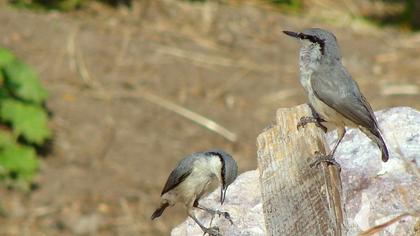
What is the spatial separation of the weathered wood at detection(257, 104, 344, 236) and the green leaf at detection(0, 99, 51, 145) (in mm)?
4478

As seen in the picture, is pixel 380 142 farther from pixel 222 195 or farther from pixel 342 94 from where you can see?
pixel 222 195

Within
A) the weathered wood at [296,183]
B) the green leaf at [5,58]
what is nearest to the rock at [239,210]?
the weathered wood at [296,183]

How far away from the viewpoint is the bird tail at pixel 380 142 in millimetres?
4551

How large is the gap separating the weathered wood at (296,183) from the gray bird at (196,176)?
0.54 meters

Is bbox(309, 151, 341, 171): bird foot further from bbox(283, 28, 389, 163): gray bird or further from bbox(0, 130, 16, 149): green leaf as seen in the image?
bbox(0, 130, 16, 149): green leaf

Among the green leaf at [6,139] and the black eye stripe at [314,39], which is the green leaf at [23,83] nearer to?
the green leaf at [6,139]

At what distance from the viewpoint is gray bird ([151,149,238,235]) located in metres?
4.89

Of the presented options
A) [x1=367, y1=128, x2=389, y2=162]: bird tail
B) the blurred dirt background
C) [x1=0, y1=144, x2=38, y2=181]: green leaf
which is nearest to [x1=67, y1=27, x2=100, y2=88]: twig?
the blurred dirt background

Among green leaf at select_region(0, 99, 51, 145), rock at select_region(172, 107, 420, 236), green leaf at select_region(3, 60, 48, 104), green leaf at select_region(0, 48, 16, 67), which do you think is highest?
rock at select_region(172, 107, 420, 236)

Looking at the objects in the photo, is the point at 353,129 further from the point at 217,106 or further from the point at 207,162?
the point at 217,106

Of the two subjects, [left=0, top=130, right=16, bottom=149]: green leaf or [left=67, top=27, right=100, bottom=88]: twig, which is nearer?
[left=0, top=130, right=16, bottom=149]: green leaf

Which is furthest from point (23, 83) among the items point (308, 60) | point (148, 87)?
point (308, 60)

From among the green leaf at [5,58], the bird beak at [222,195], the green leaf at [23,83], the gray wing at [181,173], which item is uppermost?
the bird beak at [222,195]

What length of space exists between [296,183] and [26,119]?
5.03 meters
